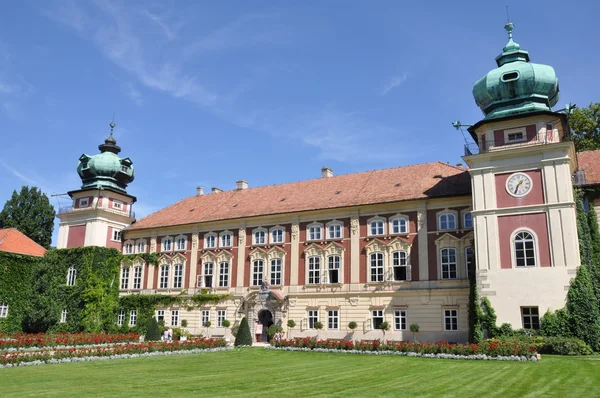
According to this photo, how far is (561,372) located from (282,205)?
77.7 feet

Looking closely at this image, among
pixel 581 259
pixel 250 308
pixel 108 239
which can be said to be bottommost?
pixel 250 308

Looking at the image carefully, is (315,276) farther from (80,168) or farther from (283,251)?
(80,168)

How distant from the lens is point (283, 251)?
119ft

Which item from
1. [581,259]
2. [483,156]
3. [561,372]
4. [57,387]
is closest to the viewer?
[57,387]

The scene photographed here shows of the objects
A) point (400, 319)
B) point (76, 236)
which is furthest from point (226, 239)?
point (400, 319)

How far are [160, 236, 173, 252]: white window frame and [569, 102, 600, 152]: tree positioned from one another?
30.1m

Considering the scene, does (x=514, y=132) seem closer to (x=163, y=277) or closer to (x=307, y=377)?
(x=307, y=377)

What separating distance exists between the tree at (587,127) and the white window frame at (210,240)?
86.3ft

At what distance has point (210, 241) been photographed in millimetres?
39688

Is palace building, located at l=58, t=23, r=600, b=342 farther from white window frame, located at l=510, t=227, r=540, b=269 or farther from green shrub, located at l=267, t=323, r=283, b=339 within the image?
green shrub, located at l=267, t=323, r=283, b=339

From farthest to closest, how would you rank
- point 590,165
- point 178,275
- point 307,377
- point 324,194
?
point 178,275
point 324,194
point 590,165
point 307,377

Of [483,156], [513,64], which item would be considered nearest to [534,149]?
[483,156]

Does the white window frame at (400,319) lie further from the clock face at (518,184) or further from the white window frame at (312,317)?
the clock face at (518,184)

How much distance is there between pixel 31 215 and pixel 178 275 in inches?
1013
